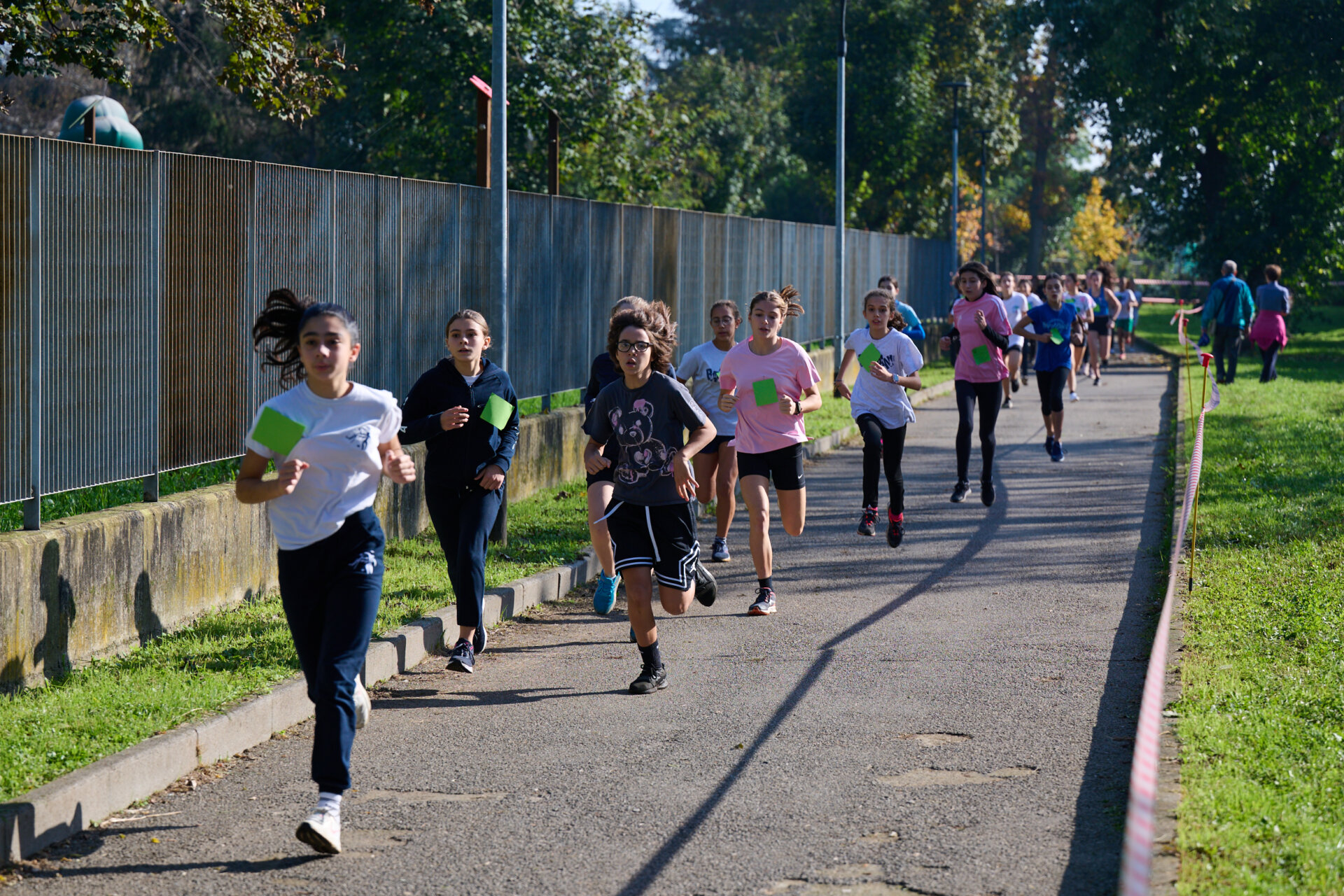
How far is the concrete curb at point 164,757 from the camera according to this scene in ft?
16.1

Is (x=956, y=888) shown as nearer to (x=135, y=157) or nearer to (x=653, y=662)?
(x=653, y=662)

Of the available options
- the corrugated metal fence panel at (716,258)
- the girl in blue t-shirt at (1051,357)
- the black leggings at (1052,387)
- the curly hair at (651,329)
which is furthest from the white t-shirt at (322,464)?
the corrugated metal fence panel at (716,258)

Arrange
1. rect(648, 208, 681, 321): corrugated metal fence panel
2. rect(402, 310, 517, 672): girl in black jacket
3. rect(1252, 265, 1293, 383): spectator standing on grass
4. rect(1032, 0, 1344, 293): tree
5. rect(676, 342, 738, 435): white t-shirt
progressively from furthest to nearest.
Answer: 1. rect(1032, 0, 1344, 293): tree
2. rect(1252, 265, 1293, 383): spectator standing on grass
3. rect(648, 208, 681, 321): corrugated metal fence panel
4. rect(676, 342, 738, 435): white t-shirt
5. rect(402, 310, 517, 672): girl in black jacket

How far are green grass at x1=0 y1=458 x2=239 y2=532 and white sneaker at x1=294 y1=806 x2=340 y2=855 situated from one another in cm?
291

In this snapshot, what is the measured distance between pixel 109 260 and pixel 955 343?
266 inches

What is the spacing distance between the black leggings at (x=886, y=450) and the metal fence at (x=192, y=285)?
2581mm

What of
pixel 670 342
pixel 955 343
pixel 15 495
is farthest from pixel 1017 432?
Result: pixel 15 495

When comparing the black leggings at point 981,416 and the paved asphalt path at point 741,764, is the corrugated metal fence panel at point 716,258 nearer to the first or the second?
the black leggings at point 981,416

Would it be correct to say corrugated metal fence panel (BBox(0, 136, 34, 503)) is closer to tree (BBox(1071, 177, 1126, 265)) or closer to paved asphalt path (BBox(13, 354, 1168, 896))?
paved asphalt path (BBox(13, 354, 1168, 896))

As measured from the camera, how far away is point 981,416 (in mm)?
12508

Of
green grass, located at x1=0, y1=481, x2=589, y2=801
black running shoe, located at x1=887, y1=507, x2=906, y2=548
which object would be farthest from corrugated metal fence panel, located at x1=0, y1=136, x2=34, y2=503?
black running shoe, located at x1=887, y1=507, x2=906, y2=548

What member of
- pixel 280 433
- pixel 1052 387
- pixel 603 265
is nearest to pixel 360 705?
pixel 280 433

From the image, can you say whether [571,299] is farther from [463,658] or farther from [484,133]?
[463,658]

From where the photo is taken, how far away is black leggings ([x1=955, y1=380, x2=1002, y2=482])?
40.4ft
